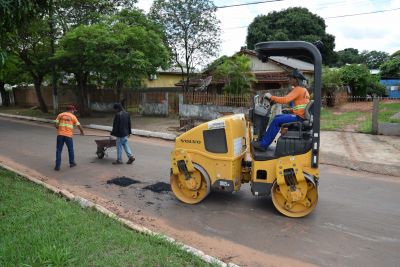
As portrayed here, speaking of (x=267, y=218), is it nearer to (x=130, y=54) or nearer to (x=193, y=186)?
(x=193, y=186)

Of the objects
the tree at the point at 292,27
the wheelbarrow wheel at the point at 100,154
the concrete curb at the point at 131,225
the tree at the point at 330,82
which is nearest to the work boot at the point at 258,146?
the concrete curb at the point at 131,225

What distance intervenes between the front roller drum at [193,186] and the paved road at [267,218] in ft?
0.55

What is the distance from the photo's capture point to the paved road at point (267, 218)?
4.82m

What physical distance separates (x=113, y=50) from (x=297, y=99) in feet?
44.7

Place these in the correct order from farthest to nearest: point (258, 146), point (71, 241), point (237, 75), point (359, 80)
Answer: point (359, 80) → point (237, 75) → point (258, 146) → point (71, 241)

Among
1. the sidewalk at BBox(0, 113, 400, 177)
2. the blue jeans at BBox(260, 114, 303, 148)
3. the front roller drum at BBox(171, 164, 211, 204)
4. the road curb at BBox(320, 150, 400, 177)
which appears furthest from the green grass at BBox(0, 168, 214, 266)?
the sidewalk at BBox(0, 113, 400, 177)

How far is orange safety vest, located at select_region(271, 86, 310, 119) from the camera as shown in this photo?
5.93 meters

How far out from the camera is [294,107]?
611 cm

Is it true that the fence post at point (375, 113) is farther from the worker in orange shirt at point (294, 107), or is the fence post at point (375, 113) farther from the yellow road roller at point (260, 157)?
the worker in orange shirt at point (294, 107)

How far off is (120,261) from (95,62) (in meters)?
15.3

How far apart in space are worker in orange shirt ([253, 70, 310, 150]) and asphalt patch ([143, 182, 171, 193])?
7.79 feet

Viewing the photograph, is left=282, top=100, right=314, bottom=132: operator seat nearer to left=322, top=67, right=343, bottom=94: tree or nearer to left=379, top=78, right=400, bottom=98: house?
left=322, top=67, right=343, bottom=94: tree

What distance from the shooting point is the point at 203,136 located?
253 inches

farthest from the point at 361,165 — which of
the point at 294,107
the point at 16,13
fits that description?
the point at 16,13
